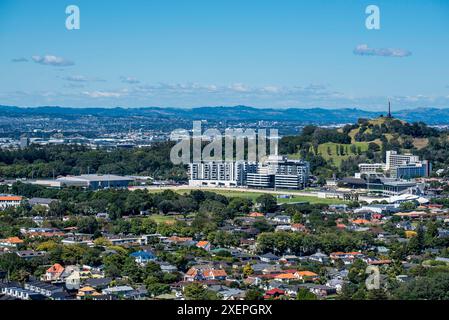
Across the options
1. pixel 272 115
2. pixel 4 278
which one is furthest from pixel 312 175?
pixel 272 115

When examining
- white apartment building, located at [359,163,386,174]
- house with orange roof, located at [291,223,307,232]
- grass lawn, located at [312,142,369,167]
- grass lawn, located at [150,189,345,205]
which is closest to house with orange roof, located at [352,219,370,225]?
house with orange roof, located at [291,223,307,232]

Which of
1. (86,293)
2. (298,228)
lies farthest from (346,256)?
(86,293)

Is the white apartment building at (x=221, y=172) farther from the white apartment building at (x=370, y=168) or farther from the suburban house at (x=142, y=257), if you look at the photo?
the suburban house at (x=142, y=257)

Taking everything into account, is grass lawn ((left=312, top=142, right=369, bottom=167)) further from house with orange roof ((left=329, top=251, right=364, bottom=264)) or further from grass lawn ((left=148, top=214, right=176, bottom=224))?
house with orange roof ((left=329, top=251, right=364, bottom=264))

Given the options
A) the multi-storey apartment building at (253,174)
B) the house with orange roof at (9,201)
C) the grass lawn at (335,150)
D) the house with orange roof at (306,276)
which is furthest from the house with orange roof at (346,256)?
the grass lawn at (335,150)

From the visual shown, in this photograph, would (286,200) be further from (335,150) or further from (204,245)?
(335,150)
